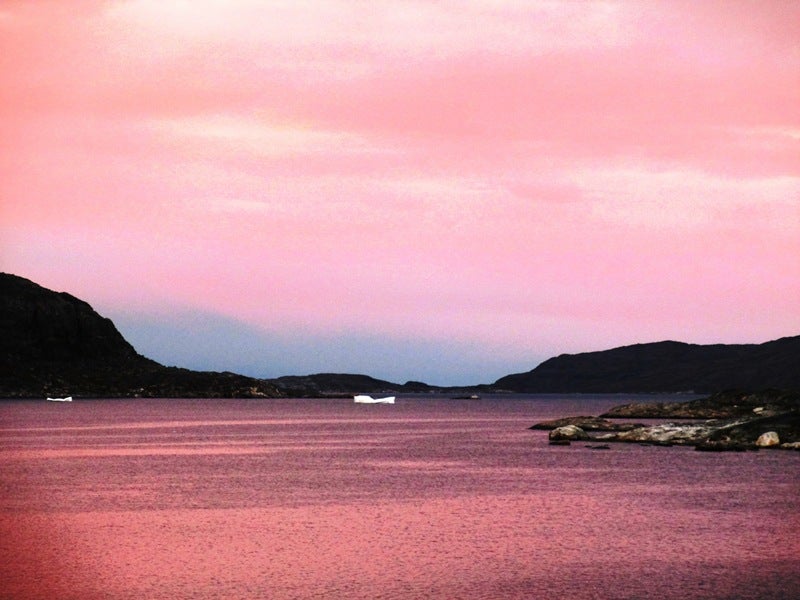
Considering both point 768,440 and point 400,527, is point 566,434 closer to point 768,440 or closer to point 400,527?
point 768,440

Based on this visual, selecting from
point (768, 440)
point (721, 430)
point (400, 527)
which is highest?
point (721, 430)

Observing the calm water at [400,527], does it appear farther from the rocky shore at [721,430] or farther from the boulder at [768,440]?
the rocky shore at [721,430]

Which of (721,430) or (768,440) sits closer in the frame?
(768,440)

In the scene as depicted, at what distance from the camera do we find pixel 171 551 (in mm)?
33594

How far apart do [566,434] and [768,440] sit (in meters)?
23.2

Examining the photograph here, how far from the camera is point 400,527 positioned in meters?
40.2

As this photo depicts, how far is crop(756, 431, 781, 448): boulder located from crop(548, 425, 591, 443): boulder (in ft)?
70.9

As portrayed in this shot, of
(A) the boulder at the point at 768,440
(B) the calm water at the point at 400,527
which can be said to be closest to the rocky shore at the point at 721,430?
(A) the boulder at the point at 768,440

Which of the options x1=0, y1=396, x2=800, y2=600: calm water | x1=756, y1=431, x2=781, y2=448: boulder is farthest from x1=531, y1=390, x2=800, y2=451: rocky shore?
x1=0, y1=396, x2=800, y2=600: calm water

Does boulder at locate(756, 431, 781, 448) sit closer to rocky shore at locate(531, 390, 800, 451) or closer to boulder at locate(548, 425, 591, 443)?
rocky shore at locate(531, 390, 800, 451)

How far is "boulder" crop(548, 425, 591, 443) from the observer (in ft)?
342

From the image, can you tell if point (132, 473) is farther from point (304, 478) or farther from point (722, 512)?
point (722, 512)

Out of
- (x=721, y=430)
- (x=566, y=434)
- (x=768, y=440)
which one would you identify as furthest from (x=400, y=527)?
(x=566, y=434)

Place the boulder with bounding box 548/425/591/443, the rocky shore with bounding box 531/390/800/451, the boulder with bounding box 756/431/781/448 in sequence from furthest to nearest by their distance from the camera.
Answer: the boulder with bounding box 548/425/591/443 → the rocky shore with bounding box 531/390/800/451 → the boulder with bounding box 756/431/781/448
